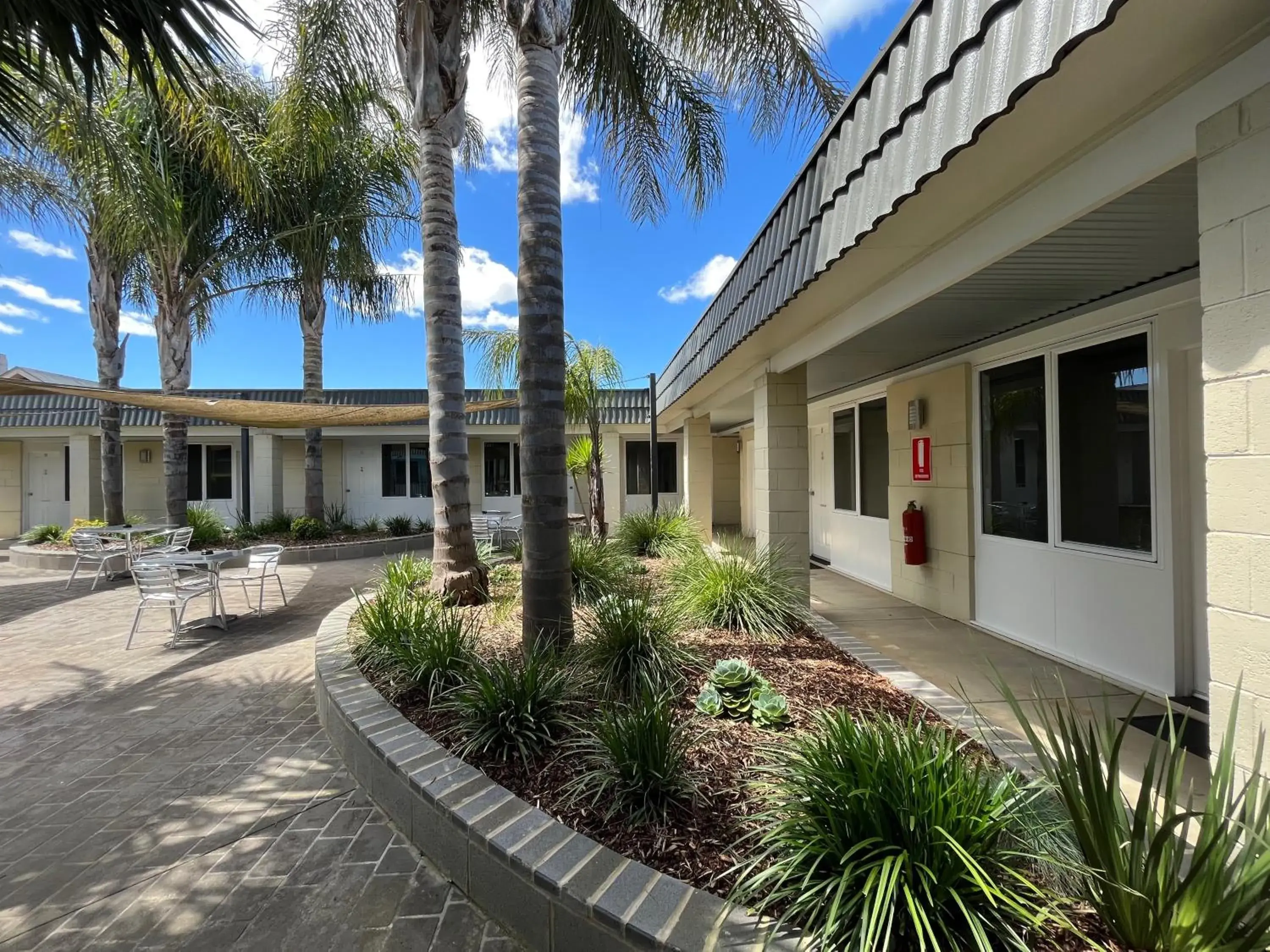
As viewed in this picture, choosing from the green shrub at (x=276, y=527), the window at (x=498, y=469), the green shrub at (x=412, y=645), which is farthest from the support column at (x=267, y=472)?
the green shrub at (x=412, y=645)

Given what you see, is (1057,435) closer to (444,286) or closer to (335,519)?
(444,286)

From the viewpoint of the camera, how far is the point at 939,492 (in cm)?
623

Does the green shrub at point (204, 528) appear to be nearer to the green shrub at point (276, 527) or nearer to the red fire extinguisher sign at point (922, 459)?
the green shrub at point (276, 527)

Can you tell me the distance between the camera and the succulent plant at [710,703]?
132 inches

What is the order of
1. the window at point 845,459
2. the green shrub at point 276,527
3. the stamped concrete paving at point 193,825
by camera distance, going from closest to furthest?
the stamped concrete paving at point 193,825
the window at point 845,459
the green shrub at point 276,527

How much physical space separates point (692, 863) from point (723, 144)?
7808 mm

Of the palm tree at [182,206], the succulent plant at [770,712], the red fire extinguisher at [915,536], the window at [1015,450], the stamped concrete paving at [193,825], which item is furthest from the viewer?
the palm tree at [182,206]

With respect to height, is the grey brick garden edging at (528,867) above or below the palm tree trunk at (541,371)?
below

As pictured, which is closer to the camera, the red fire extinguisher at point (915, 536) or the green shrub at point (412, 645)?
the green shrub at point (412, 645)

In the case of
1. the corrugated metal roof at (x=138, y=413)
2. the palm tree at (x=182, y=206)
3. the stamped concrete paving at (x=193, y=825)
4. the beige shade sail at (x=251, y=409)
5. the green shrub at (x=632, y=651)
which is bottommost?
the stamped concrete paving at (x=193, y=825)

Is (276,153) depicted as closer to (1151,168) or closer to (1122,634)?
(1151,168)

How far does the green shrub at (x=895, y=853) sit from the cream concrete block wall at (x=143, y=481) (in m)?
22.0

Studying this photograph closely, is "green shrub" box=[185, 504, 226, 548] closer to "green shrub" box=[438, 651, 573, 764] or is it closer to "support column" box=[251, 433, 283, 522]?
"support column" box=[251, 433, 283, 522]

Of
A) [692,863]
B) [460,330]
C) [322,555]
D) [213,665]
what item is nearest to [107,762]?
[213,665]
